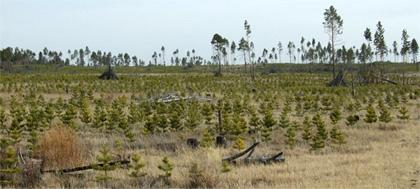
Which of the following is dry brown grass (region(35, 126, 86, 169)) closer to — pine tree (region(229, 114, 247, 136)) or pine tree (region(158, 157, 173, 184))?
pine tree (region(158, 157, 173, 184))

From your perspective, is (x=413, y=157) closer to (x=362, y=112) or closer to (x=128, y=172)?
(x=128, y=172)

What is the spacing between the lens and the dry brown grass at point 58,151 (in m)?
9.82

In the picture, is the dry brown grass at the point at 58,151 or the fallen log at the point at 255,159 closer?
the dry brown grass at the point at 58,151

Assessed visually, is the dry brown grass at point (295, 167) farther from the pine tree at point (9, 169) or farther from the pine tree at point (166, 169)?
the pine tree at point (9, 169)

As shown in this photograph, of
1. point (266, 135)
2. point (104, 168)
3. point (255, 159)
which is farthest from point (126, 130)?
point (104, 168)

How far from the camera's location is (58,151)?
32.6ft

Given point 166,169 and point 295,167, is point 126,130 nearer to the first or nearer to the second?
point 166,169

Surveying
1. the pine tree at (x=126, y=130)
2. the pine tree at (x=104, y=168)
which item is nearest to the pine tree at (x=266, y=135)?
the pine tree at (x=126, y=130)

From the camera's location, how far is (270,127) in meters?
14.7

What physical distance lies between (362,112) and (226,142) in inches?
357

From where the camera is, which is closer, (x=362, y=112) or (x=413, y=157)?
(x=413, y=157)

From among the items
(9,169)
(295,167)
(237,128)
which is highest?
(9,169)

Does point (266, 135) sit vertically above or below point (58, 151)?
below

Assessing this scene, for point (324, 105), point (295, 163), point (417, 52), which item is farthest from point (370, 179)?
point (417, 52)
